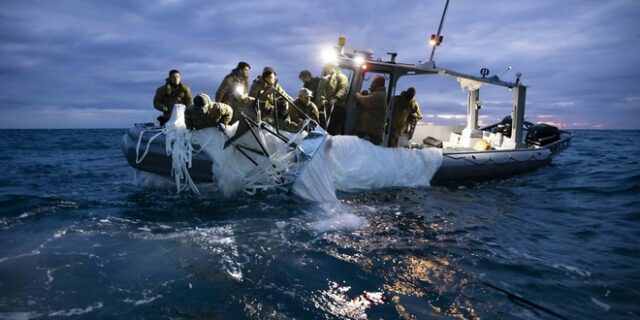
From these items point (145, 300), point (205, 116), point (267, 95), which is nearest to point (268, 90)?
point (267, 95)

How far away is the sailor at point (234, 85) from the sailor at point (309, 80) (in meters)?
1.58

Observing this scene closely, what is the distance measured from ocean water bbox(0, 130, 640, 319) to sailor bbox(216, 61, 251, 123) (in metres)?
1.83

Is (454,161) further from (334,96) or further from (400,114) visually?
(334,96)

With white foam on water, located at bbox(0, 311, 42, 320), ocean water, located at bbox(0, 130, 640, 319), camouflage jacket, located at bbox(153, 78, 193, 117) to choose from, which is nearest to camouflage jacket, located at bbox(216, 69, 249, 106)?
camouflage jacket, located at bbox(153, 78, 193, 117)

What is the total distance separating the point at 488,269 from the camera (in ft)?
12.7

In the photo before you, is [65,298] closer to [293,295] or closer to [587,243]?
[293,295]

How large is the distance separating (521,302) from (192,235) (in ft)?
11.5

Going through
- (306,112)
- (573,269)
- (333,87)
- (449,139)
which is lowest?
(573,269)

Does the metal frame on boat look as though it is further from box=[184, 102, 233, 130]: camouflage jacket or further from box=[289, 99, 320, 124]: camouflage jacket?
box=[289, 99, 320, 124]: camouflage jacket

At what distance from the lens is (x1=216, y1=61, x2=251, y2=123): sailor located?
7090 mm

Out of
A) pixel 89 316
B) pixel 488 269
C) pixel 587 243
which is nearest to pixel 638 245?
pixel 587 243

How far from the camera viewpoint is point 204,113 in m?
6.04

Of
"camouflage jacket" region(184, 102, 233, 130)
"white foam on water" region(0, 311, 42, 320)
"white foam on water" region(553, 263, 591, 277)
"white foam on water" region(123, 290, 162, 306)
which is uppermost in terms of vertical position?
"camouflage jacket" region(184, 102, 233, 130)

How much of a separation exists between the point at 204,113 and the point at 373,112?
3320 mm
